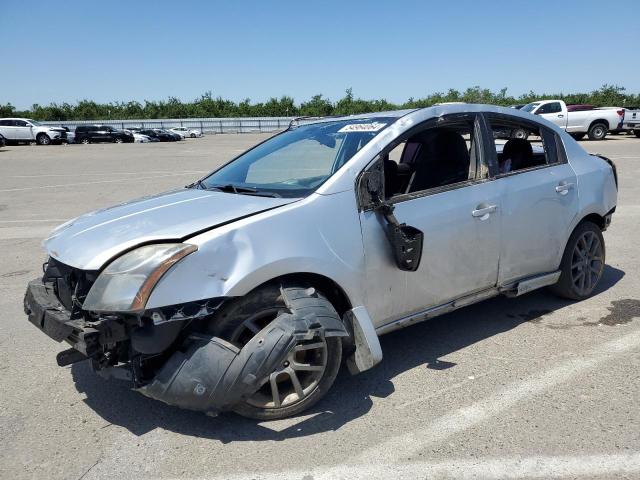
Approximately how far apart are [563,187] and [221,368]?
3168mm

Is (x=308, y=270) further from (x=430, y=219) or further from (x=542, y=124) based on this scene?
(x=542, y=124)

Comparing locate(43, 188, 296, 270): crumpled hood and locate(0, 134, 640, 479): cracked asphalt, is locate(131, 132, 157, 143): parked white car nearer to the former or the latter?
locate(0, 134, 640, 479): cracked asphalt

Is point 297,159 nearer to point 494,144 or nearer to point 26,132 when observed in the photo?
point 494,144

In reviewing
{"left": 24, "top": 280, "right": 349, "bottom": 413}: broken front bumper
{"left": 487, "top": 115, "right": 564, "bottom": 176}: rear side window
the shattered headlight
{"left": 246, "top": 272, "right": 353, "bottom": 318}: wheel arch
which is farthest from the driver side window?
the shattered headlight

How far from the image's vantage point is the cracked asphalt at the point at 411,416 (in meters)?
2.57

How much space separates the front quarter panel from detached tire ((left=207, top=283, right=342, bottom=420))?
0.37 ft

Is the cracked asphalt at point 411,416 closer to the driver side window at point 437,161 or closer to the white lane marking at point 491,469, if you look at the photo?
the white lane marking at point 491,469

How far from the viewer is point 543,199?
4.12 meters

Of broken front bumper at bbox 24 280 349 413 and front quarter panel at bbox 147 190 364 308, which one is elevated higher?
front quarter panel at bbox 147 190 364 308

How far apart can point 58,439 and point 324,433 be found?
1434 mm

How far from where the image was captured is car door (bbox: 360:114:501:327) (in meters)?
3.22

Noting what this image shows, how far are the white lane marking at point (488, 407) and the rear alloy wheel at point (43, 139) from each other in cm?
4143

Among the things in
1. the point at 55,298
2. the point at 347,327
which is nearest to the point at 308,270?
the point at 347,327

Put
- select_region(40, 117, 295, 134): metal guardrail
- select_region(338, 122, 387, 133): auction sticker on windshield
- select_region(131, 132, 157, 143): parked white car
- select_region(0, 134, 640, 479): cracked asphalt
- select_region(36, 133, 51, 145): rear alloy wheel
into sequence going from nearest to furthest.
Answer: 1. select_region(0, 134, 640, 479): cracked asphalt
2. select_region(338, 122, 387, 133): auction sticker on windshield
3. select_region(36, 133, 51, 145): rear alloy wheel
4. select_region(131, 132, 157, 143): parked white car
5. select_region(40, 117, 295, 134): metal guardrail
